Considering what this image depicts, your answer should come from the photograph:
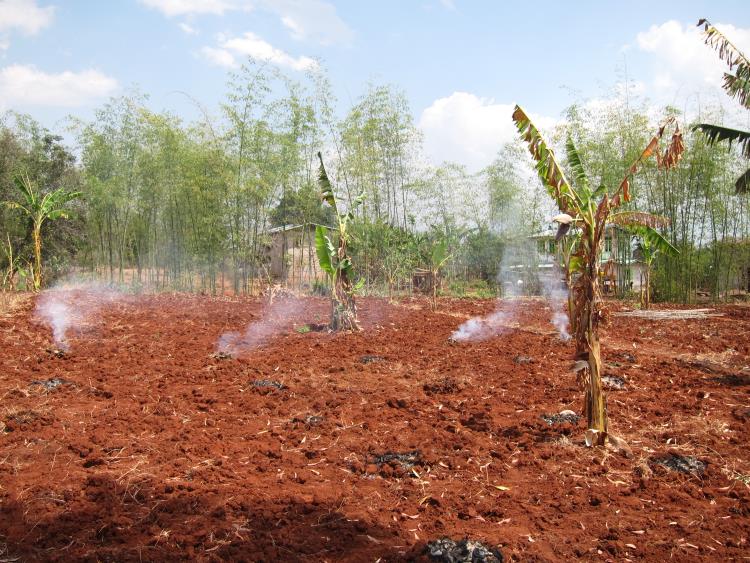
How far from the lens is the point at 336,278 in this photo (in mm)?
9055

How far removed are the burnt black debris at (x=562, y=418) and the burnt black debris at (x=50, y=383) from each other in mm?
4683

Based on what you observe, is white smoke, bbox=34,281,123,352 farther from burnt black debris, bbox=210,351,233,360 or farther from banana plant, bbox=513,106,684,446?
banana plant, bbox=513,106,684,446

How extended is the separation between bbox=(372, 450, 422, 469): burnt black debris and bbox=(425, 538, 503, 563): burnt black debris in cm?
107

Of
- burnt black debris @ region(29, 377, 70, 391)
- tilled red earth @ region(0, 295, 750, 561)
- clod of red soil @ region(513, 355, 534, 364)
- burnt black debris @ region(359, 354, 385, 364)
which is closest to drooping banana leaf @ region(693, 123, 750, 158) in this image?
tilled red earth @ region(0, 295, 750, 561)

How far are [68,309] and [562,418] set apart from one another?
379 inches

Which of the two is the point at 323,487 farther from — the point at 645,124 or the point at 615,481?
the point at 645,124

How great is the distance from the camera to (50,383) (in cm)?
539

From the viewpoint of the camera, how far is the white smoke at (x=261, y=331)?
7.70 metres

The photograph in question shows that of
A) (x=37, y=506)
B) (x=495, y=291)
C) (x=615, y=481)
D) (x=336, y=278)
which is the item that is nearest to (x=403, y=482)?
(x=615, y=481)

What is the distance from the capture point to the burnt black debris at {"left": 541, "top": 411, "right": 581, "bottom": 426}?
14.4 feet

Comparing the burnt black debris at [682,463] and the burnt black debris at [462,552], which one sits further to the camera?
the burnt black debris at [682,463]

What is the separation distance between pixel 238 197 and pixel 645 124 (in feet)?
38.1

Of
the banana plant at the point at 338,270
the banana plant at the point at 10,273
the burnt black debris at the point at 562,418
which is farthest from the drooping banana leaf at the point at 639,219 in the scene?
the banana plant at the point at 10,273

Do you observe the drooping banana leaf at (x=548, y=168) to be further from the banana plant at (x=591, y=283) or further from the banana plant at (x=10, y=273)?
the banana plant at (x=10, y=273)
